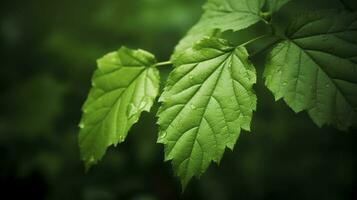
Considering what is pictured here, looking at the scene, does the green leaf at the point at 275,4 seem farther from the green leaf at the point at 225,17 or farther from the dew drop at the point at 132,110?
the dew drop at the point at 132,110

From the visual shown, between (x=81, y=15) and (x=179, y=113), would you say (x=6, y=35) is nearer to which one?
(x=81, y=15)

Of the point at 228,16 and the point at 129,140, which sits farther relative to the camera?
the point at 129,140

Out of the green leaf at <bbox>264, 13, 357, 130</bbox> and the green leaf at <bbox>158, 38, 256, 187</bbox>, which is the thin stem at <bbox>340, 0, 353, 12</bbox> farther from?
the green leaf at <bbox>158, 38, 256, 187</bbox>

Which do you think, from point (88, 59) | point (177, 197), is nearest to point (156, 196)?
point (177, 197)

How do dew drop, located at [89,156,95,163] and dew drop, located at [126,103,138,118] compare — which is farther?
dew drop, located at [89,156,95,163]

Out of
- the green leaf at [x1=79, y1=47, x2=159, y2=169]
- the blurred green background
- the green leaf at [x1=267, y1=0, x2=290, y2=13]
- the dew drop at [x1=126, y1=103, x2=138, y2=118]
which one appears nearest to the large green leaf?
the green leaf at [x1=267, y1=0, x2=290, y2=13]

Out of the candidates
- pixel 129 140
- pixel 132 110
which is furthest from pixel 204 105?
pixel 129 140

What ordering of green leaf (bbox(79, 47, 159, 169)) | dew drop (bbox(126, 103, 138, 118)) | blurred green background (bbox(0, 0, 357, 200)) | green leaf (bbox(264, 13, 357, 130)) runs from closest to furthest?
green leaf (bbox(264, 13, 357, 130)) → dew drop (bbox(126, 103, 138, 118)) → green leaf (bbox(79, 47, 159, 169)) → blurred green background (bbox(0, 0, 357, 200))

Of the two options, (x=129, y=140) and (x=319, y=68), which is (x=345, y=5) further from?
(x=129, y=140)
